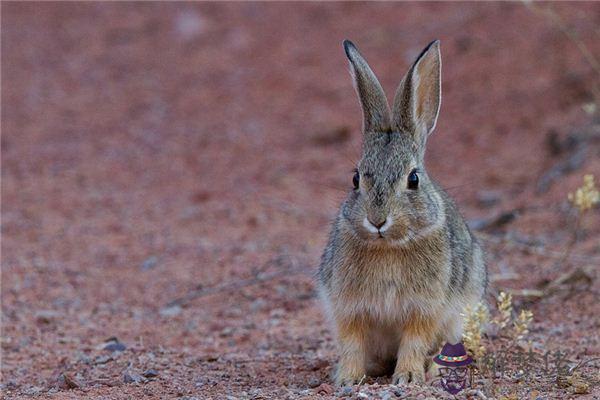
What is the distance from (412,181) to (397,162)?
0.41ft

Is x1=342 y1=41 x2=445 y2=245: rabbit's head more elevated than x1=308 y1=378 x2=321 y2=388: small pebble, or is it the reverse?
x1=342 y1=41 x2=445 y2=245: rabbit's head

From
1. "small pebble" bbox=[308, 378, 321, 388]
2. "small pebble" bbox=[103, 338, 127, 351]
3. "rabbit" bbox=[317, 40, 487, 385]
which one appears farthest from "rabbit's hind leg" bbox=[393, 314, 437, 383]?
"small pebble" bbox=[103, 338, 127, 351]

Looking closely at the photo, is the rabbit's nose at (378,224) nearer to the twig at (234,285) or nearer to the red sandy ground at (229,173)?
the red sandy ground at (229,173)

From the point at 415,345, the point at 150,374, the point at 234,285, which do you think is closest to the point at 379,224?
the point at 415,345

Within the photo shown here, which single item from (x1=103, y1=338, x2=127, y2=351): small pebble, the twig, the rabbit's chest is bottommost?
(x1=103, y1=338, x2=127, y2=351): small pebble

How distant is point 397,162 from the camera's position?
537cm

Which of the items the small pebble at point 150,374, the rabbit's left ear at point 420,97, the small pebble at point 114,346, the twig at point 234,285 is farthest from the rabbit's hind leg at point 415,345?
the twig at point 234,285

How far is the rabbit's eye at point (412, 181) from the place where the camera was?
17.5 feet

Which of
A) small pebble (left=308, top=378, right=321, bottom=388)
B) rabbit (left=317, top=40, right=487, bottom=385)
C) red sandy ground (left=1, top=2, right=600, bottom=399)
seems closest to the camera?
rabbit (left=317, top=40, right=487, bottom=385)

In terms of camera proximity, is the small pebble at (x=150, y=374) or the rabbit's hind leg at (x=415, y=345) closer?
the rabbit's hind leg at (x=415, y=345)

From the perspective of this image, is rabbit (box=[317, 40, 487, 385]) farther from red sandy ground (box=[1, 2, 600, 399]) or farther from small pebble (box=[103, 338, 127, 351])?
small pebble (box=[103, 338, 127, 351])

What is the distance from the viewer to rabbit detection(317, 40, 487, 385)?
5.27 meters

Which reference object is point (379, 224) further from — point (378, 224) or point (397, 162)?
point (397, 162)

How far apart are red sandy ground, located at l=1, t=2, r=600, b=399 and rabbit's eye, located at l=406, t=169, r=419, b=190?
1.02 meters
